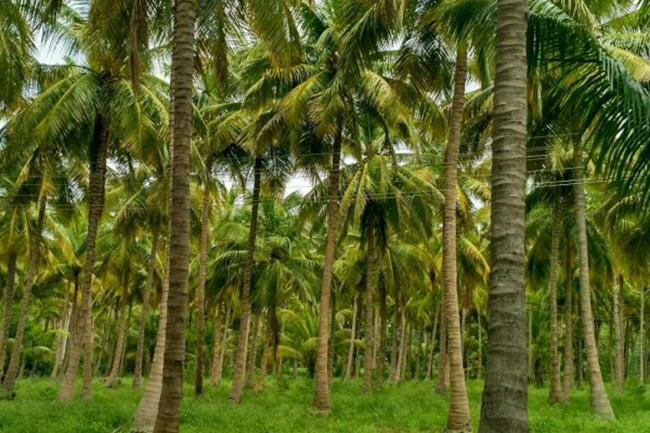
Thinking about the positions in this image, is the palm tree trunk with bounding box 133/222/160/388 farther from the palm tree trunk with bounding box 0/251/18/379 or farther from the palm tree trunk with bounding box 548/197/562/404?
the palm tree trunk with bounding box 548/197/562/404

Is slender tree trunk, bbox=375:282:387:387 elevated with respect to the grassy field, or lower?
elevated

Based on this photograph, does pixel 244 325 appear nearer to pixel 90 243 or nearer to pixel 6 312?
pixel 90 243

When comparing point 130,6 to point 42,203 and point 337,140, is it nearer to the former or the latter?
point 337,140

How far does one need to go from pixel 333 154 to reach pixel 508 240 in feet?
46.5


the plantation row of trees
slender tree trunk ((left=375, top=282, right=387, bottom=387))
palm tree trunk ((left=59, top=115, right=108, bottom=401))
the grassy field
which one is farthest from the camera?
slender tree trunk ((left=375, top=282, right=387, bottom=387))

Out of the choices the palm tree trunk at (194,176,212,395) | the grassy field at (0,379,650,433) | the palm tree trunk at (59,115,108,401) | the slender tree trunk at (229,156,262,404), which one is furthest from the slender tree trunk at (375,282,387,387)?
the palm tree trunk at (59,115,108,401)

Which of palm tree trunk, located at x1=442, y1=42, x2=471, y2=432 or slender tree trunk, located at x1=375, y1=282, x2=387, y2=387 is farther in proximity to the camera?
slender tree trunk, located at x1=375, y1=282, x2=387, y2=387

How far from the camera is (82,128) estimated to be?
1806cm

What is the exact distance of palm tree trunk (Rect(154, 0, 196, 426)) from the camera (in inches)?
293

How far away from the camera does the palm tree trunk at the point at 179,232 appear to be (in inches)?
293

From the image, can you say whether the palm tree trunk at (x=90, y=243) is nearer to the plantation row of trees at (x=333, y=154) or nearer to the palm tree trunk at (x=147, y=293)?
the plantation row of trees at (x=333, y=154)

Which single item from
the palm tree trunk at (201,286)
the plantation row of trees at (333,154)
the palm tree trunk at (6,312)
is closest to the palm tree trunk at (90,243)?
the plantation row of trees at (333,154)

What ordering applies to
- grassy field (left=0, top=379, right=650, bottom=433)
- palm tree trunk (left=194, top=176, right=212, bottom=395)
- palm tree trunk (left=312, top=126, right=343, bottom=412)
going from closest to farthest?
1. grassy field (left=0, top=379, right=650, bottom=433)
2. palm tree trunk (left=312, top=126, right=343, bottom=412)
3. palm tree trunk (left=194, top=176, right=212, bottom=395)

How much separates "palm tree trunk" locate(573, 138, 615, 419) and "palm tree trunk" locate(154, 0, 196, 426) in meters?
12.3
